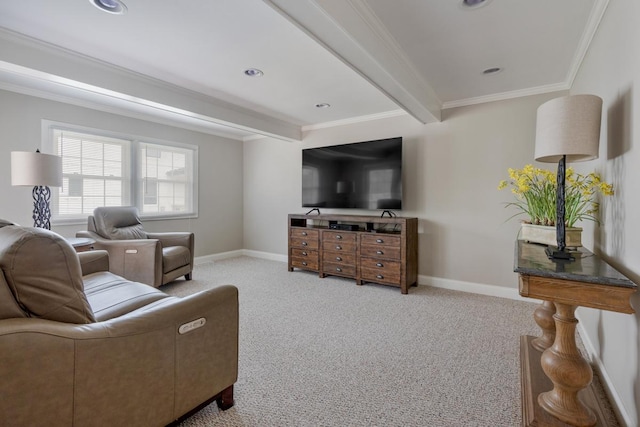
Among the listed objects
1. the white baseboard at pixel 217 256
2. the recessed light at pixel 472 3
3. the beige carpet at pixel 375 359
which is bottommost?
the beige carpet at pixel 375 359

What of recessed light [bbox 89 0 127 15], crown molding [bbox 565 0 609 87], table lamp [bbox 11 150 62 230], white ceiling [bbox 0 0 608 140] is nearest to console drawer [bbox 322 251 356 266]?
white ceiling [bbox 0 0 608 140]

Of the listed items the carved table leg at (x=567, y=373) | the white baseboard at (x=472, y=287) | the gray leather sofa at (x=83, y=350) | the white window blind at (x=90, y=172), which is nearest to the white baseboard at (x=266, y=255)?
the white window blind at (x=90, y=172)

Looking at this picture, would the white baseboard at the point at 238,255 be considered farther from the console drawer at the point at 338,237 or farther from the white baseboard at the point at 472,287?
the white baseboard at the point at 472,287

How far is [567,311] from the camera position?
1.39 m

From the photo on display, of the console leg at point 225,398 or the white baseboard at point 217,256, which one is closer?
the console leg at point 225,398

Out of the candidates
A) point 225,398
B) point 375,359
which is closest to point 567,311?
point 375,359

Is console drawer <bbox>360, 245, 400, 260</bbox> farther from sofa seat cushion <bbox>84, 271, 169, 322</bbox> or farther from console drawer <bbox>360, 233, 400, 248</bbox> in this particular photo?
sofa seat cushion <bbox>84, 271, 169, 322</bbox>

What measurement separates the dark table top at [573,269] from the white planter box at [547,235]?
0.33ft

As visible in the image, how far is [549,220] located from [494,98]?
2.20 m

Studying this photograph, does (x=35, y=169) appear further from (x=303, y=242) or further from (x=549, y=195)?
(x=549, y=195)

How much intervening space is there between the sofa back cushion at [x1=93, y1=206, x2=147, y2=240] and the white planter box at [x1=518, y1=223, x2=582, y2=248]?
425 cm

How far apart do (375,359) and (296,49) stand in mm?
2488

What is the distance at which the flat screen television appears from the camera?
402 centimetres

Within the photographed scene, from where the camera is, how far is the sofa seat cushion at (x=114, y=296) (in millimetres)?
1667
